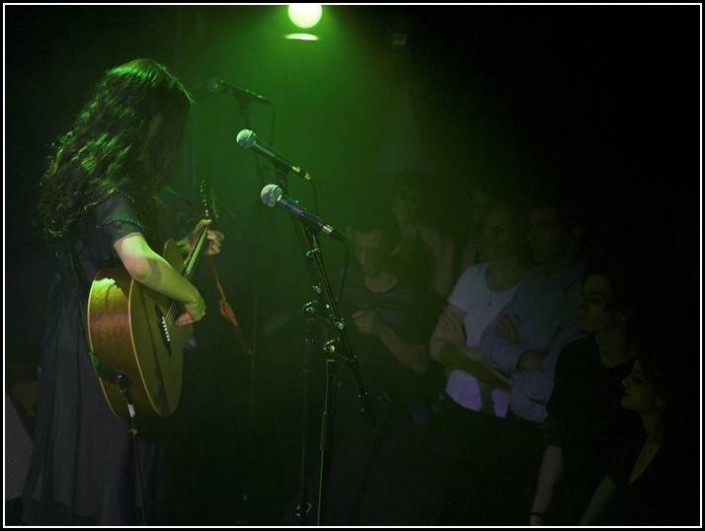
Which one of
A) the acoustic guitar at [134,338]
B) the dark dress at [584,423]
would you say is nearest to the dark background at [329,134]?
the dark dress at [584,423]

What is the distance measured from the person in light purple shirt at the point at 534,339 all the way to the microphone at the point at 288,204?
1.30 metres

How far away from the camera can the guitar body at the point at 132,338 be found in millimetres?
2305

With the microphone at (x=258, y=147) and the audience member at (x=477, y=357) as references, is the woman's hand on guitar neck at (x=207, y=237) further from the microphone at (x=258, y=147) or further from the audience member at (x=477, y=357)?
the audience member at (x=477, y=357)

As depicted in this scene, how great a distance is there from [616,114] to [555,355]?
113 cm

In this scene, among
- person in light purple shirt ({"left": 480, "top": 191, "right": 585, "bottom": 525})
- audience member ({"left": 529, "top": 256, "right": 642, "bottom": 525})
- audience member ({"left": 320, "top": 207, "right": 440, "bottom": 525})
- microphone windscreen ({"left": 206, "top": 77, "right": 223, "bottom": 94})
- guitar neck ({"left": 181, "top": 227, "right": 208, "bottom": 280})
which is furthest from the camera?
audience member ({"left": 320, "top": 207, "right": 440, "bottom": 525})

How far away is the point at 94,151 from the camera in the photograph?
2.36 meters

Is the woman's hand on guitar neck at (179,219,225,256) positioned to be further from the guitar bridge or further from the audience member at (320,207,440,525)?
the audience member at (320,207,440,525)

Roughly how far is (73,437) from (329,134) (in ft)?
7.08

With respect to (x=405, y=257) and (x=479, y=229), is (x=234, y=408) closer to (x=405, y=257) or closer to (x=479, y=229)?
(x=405, y=257)

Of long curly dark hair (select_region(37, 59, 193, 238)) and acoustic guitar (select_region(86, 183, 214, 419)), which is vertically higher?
long curly dark hair (select_region(37, 59, 193, 238))

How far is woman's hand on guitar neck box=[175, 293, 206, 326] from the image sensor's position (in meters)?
2.60

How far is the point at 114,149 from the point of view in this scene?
2359 millimetres

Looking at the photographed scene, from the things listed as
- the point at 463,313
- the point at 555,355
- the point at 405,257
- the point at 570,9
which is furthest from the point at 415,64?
the point at 555,355

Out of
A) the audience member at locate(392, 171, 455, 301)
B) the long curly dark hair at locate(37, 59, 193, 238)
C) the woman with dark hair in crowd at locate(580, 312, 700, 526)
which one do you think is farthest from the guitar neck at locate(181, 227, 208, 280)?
the woman with dark hair in crowd at locate(580, 312, 700, 526)
